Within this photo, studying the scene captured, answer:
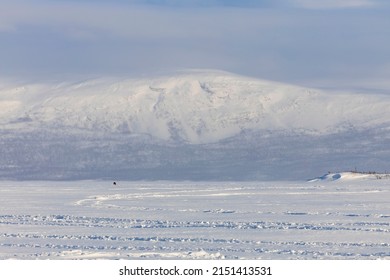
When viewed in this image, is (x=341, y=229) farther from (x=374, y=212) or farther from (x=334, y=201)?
(x=334, y=201)

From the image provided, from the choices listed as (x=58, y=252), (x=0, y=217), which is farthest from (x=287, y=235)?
(x=0, y=217)

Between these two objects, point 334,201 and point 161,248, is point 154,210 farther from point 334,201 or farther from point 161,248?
point 161,248

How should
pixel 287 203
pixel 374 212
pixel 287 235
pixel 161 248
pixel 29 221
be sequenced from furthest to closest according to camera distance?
pixel 287 203 < pixel 374 212 < pixel 29 221 < pixel 287 235 < pixel 161 248

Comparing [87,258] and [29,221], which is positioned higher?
[29,221]
